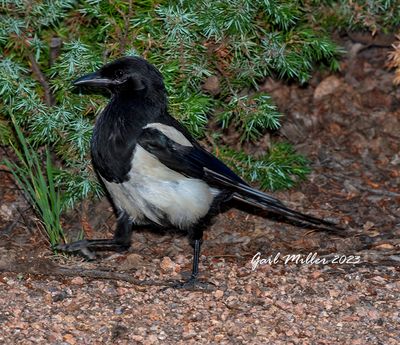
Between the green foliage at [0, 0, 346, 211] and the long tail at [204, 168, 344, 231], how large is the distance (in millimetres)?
381

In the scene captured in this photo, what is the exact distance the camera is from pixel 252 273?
5195 millimetres

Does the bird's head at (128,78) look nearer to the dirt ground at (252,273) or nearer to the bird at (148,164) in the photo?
the bird at (148,164)

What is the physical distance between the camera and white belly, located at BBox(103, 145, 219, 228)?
498 centimetres

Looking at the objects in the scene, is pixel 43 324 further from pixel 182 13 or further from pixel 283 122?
pixel 283 122

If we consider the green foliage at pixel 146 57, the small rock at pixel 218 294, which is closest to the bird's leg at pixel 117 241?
the green foliage at pixel 146 57

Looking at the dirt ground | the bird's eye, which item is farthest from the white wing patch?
the dirt ground

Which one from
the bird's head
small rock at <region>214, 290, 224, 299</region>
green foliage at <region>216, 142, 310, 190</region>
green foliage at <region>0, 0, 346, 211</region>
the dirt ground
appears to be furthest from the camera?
green foliage at <region>216, 142, 310, 190</region>

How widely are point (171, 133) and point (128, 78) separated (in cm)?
41

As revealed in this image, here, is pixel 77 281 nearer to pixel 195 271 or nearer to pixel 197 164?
pixel 195 271

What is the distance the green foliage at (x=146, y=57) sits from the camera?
5.50 metres

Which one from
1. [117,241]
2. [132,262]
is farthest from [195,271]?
[117,241]

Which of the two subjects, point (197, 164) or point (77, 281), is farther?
point (197, 164)

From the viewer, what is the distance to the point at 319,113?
23.3 feet

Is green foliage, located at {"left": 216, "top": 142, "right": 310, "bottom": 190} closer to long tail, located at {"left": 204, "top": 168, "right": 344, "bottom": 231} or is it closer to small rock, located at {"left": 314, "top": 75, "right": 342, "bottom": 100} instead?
long tail, located at {"left": 204, "top": 168, "right": 344, "bottom": 231}
